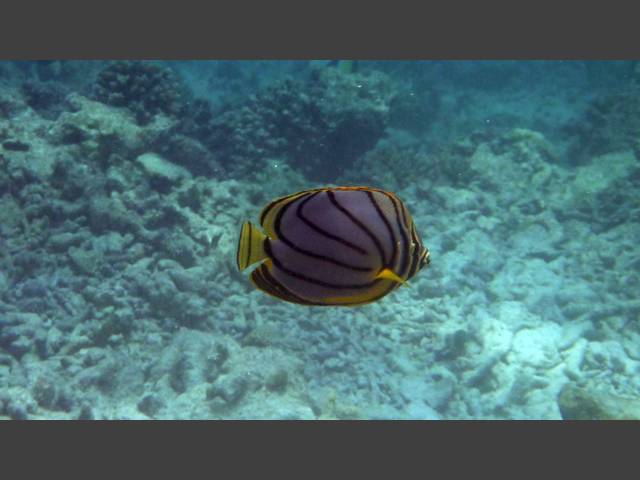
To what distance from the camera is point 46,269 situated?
18.8 feet

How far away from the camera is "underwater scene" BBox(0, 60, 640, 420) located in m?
4.55

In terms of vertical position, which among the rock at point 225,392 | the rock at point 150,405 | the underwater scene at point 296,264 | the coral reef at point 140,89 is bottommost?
the rock at point 150,405

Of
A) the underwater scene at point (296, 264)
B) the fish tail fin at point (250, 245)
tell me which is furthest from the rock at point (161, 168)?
the fish tail fin at point (250, 245)

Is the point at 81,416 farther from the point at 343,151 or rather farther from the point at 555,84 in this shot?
the point at 555,84

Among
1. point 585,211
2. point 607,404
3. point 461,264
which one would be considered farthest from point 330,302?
point 585,211

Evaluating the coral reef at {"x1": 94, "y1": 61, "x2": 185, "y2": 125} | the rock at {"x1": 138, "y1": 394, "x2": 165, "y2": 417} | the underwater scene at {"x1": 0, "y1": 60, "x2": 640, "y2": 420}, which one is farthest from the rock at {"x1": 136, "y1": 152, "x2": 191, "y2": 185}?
the rock at {"x1": 138, "y1": 394, "x2": 165, "y2": 417}

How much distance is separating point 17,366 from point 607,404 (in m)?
6.46

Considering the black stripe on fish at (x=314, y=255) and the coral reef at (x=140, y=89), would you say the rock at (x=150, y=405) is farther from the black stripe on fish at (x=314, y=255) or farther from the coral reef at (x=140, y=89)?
the coral reef at (x=140, y=89)

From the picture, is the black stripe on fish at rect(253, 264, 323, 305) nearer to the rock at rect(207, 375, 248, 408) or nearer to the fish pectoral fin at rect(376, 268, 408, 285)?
the fish pectoral fin at rect(376, 268, 408, 285)

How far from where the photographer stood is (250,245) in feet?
4.59

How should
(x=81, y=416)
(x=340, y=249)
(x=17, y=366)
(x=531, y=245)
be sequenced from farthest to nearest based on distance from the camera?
(x=531, y=245)
(x=17, y=366)
(x=81, y=416)
(x=340, y=249)

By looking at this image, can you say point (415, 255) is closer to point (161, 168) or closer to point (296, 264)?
point (296, 264)

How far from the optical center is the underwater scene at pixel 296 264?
14.9 ft

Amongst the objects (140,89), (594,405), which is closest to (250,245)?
(594,405)
